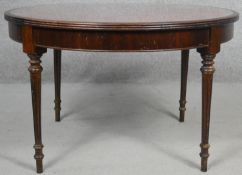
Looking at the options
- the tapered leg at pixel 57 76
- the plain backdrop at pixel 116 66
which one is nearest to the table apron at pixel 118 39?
the tapered leg at pixel 57 76

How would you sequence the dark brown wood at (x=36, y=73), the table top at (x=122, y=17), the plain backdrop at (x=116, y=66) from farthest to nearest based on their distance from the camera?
the plain backdrop at (x=116, y=66), the dark brown wood at (x=36, y=73), the table top at (x=122, y=17)

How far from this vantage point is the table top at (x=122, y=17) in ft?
5.87

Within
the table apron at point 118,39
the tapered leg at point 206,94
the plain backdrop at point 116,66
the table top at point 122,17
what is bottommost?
the plain backdrop at point 116,66

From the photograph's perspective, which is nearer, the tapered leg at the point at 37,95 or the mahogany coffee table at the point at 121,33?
the mahogany coffee table at the point at 121,33

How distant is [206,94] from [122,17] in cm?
46

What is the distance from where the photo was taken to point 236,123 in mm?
2707

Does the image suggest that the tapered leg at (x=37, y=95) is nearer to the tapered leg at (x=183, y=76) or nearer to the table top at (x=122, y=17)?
the table top at (x=122, y=17)

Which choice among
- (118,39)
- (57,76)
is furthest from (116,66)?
(118,39)

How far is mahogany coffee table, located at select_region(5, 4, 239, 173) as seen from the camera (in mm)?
1805

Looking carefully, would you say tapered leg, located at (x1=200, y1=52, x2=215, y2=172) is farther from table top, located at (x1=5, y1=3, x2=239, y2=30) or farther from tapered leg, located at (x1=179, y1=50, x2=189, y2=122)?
tapered leg, located at (x1=179, y1=50, x2=189, y2=122)

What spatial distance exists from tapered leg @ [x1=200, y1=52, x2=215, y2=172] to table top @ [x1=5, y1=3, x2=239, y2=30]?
0.53 ft

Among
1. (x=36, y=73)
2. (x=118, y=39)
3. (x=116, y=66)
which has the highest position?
(x=118, y=39)

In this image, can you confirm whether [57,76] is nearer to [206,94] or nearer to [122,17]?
[122,17]

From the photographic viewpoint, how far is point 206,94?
2021 millimetres
